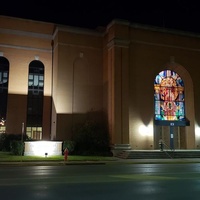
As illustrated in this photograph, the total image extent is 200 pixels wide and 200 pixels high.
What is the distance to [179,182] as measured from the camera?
11.9 meters

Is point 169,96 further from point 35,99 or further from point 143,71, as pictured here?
point 35,99

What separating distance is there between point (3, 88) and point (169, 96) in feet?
65.7

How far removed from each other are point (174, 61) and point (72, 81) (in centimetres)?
1243

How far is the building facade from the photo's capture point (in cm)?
3325

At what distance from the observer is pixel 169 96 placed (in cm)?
3659

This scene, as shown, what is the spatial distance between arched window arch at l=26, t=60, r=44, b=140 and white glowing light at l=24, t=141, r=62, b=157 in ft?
23.6

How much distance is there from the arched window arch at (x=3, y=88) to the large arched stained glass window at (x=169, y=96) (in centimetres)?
1788

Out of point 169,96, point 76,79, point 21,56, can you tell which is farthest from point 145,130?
point 21,56

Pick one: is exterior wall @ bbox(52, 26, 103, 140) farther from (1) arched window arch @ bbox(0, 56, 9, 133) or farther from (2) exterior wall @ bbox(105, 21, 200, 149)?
(1) arched window arch @ bbox(0, 56, 9, 133)

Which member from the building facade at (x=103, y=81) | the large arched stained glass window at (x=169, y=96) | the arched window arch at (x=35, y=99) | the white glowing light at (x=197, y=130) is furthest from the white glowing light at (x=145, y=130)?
the arched window arch at (x=35, y=99)

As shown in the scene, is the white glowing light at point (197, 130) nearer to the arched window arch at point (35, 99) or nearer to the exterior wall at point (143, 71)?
the exterior wall at point (143, 71)

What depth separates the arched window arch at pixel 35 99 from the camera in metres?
36.5

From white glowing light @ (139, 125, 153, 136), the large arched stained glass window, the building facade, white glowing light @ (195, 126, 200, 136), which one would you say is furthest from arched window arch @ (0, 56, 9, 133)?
white glowing light @ (195, 126, 200, 136)

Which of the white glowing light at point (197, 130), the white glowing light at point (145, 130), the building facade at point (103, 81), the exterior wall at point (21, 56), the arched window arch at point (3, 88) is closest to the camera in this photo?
the building facade at point (103, 81)
